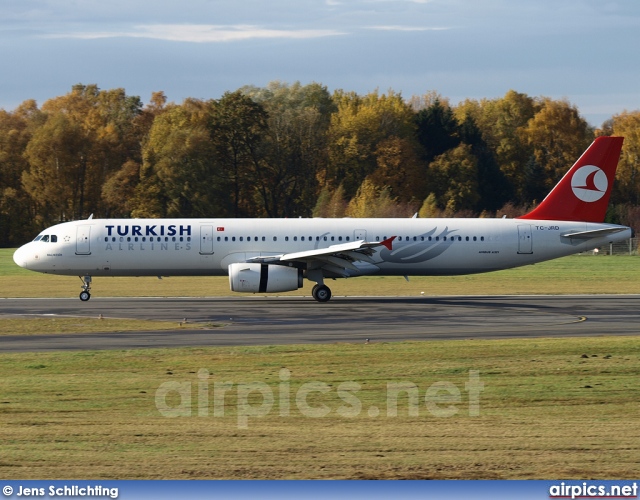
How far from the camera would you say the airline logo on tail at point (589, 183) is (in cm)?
4334

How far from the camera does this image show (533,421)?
608 inches

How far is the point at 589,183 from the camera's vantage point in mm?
43469

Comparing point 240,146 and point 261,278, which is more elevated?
point 240,146

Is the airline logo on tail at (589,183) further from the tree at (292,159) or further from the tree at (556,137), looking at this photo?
the tree at (556,137)

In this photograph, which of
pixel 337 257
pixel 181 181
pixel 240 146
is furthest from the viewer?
pixel 240 146

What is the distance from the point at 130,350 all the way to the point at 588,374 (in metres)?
11.4

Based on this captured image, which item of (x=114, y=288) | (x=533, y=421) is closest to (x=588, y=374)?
(x=533, y=421)

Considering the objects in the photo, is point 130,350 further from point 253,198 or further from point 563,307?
point 253,198

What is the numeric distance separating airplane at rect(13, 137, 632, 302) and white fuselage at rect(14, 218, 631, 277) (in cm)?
4

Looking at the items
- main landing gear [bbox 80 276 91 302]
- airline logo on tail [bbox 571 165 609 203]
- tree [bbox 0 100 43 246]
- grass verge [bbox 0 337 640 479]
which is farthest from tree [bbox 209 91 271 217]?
grass verge [bbox 0 337 640 479]

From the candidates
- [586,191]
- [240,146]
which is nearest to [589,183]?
[586,191]

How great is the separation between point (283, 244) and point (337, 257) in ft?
9.97

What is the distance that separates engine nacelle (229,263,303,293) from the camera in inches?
1531

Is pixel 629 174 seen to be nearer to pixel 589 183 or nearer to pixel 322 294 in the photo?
pixel 589 183
